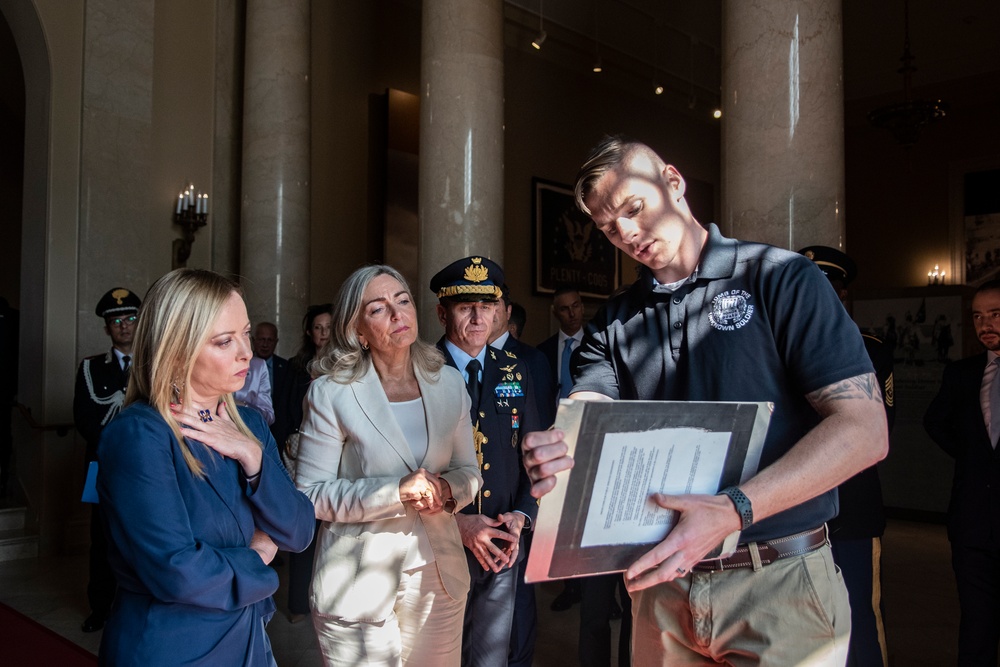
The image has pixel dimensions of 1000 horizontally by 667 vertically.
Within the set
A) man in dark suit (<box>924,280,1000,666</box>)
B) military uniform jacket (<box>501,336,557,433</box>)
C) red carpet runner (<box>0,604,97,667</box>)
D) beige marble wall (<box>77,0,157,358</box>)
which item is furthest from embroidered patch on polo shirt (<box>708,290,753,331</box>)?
beige marble wall (<box>77,0,157,358</box>)

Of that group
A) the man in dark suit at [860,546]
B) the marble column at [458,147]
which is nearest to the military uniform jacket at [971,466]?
the man in dark suit at [860,546]

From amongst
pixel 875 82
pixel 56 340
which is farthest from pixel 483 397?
pixel 875 82

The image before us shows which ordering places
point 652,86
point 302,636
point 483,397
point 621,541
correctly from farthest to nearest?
point 652,86 → point 302,636 → point 483,397 → point 621,541

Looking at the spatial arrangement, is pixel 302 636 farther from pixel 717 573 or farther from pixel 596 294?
pixel 596 294

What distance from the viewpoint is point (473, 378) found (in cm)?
302

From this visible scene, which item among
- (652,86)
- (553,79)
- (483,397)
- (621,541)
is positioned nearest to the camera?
(621,541)

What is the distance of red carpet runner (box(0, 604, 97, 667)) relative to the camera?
12.0 ft

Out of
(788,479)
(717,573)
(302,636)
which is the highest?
(788,479)

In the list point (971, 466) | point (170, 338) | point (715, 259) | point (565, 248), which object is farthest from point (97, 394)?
point (565, 248)

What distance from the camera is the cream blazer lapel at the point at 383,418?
90.9 inches

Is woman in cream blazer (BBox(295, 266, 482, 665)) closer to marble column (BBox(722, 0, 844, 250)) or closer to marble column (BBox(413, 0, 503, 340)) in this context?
marble column (BBox(722, 0, 844, 250))

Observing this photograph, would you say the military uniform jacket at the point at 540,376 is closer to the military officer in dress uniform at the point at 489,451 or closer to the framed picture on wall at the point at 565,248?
the military officer in dress uniform at the point at 489,451

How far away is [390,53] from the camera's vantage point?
8.59 m

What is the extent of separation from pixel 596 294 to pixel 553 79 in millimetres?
2960
